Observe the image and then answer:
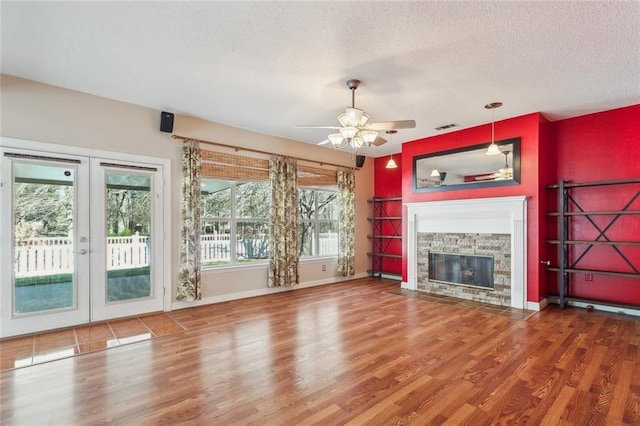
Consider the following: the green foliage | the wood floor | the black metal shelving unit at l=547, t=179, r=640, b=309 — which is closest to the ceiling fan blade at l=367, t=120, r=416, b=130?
the wood floor

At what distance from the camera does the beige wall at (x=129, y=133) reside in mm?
3705

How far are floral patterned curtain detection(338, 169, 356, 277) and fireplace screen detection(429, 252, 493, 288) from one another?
174 cm

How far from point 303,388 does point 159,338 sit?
204 centimetres

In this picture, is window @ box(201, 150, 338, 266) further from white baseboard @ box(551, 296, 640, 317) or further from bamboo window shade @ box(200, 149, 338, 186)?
white baseboard @ box(551, 296, 640, 317)

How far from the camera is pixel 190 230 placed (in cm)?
487

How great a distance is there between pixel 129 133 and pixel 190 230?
1599 mm

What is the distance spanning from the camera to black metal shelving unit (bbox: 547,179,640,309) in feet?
14.4

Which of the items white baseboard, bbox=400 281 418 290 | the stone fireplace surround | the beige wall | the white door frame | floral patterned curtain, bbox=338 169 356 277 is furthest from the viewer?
floral patterned curtain, bbox=338 169 356 277

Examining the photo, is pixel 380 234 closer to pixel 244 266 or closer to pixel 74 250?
pixel 244 266

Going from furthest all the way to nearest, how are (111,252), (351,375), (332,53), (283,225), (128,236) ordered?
(283,225) < (128,236) < (111,252) < (332,53) < (351,375)

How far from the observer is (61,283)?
397 centimetres

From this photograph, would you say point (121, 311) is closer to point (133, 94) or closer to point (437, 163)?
point (133, 94)

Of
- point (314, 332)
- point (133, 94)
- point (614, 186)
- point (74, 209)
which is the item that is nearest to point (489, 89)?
point (614, 186)

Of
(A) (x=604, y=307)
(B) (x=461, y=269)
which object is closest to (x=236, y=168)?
(B) (x=461, y=269)
